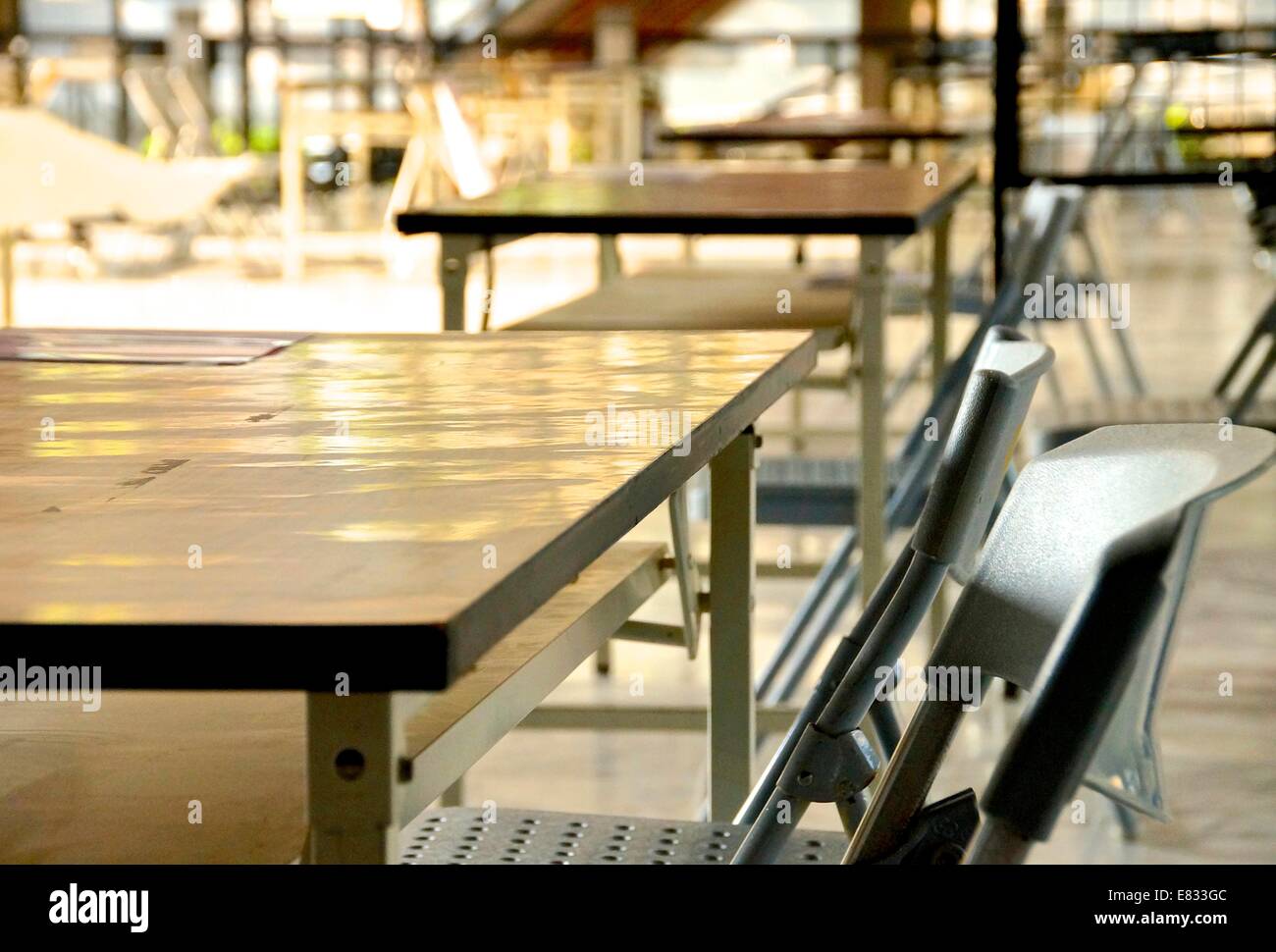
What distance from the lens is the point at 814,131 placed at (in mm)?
4938

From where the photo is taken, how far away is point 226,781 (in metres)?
1.01

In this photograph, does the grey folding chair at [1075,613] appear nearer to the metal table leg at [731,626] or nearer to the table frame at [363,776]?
the table frame at [363,776]

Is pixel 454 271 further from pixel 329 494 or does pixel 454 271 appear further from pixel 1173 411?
pixel 329 494

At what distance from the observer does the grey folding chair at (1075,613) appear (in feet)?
2.08

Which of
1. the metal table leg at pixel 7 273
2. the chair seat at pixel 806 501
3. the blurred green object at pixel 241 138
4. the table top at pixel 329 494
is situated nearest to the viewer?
the table top at pixel 329 494

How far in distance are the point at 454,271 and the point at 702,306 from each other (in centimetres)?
44

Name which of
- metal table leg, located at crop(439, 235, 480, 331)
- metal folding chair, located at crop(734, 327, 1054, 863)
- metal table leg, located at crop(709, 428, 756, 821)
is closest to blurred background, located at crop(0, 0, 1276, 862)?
metal table leg, located at crop(439, 235, 480, 331)

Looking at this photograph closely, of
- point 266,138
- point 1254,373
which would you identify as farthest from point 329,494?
point 266,138

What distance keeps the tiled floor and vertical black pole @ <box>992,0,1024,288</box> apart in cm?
68

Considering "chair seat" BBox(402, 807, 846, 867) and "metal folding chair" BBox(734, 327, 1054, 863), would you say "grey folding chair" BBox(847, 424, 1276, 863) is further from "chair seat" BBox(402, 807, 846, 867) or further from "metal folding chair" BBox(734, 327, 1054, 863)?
"chair seat" BBox(402, 807, 846, 867)

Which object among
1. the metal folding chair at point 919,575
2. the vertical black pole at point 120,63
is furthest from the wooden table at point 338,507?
the vertical black pole at point 120,63

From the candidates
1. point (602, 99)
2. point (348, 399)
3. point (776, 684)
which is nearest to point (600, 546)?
point (348, 399)

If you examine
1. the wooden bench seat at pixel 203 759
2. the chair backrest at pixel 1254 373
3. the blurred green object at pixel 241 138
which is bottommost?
the wooden bench seat at pixel 203 759

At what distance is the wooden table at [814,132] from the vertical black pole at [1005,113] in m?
0.95
